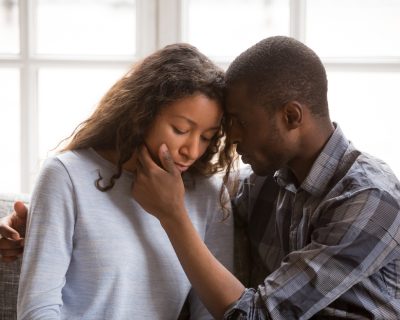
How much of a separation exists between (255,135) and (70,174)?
0.43m

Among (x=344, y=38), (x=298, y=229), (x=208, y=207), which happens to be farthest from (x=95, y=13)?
(x=298, y=229)

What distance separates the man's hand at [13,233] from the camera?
1.61 m

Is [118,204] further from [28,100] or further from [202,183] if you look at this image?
[28,100]

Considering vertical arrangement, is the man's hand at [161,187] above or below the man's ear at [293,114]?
below

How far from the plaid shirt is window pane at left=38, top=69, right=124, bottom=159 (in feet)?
3.74

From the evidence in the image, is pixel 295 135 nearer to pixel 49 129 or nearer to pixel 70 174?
pixel 70 174

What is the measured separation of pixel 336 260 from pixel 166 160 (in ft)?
1.41

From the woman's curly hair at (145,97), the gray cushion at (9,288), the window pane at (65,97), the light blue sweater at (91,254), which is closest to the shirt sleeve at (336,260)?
the light blue sweater at (91,254)

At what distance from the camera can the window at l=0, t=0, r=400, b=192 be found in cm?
219

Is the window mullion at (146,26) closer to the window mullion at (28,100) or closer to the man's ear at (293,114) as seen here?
the window mullion at (28,100)

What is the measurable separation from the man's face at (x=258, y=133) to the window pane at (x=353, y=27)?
81 cm

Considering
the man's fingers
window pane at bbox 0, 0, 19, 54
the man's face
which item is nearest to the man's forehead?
the man's face

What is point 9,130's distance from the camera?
8.34 feet

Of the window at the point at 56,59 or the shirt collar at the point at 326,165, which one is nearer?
the shirt collar at the point at 326,165
